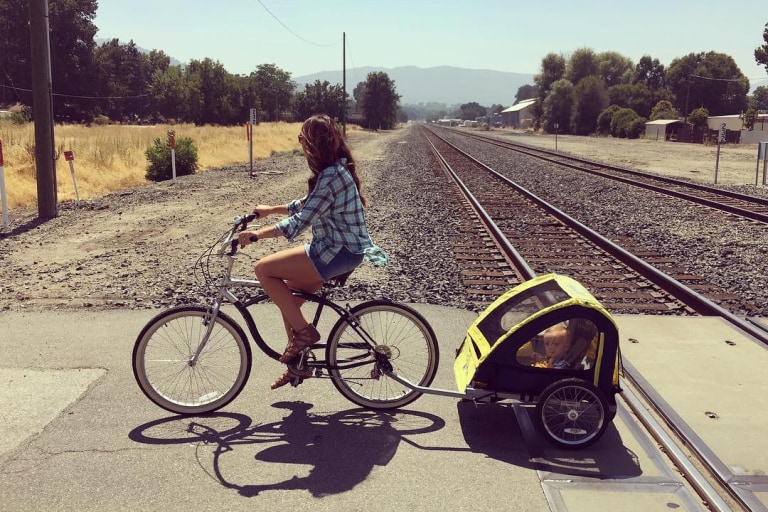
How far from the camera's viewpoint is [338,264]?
4.16 m

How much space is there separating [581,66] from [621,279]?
417ft

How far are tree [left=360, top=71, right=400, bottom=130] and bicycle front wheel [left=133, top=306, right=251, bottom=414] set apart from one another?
128680 mm

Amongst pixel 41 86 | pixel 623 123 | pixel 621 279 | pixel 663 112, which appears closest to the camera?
pixel 621 279

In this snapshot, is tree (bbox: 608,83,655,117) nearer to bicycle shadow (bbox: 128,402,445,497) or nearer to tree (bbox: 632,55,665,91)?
tree (bbox: 632,55,665,91)

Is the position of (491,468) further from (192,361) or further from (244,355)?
(192,361)

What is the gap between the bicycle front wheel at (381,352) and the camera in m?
4.38

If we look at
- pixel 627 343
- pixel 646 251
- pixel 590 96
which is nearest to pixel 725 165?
pixel 646 251

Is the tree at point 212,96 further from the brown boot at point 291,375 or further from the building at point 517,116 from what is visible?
the brown boot at point 291,375

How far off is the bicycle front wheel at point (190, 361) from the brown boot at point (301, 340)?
30cm

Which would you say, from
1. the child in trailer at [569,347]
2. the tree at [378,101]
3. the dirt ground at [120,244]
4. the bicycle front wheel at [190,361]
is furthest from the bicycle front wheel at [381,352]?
the tree at [378,101]

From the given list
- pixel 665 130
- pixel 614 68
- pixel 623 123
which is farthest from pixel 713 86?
pixel 665 130

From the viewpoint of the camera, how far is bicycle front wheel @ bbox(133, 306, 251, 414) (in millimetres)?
4328

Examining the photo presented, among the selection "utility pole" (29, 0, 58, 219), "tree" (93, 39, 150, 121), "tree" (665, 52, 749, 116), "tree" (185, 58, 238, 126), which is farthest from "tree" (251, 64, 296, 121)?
"utility pole" (29, 0, 58, 219)

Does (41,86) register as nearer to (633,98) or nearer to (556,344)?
(556,344)
